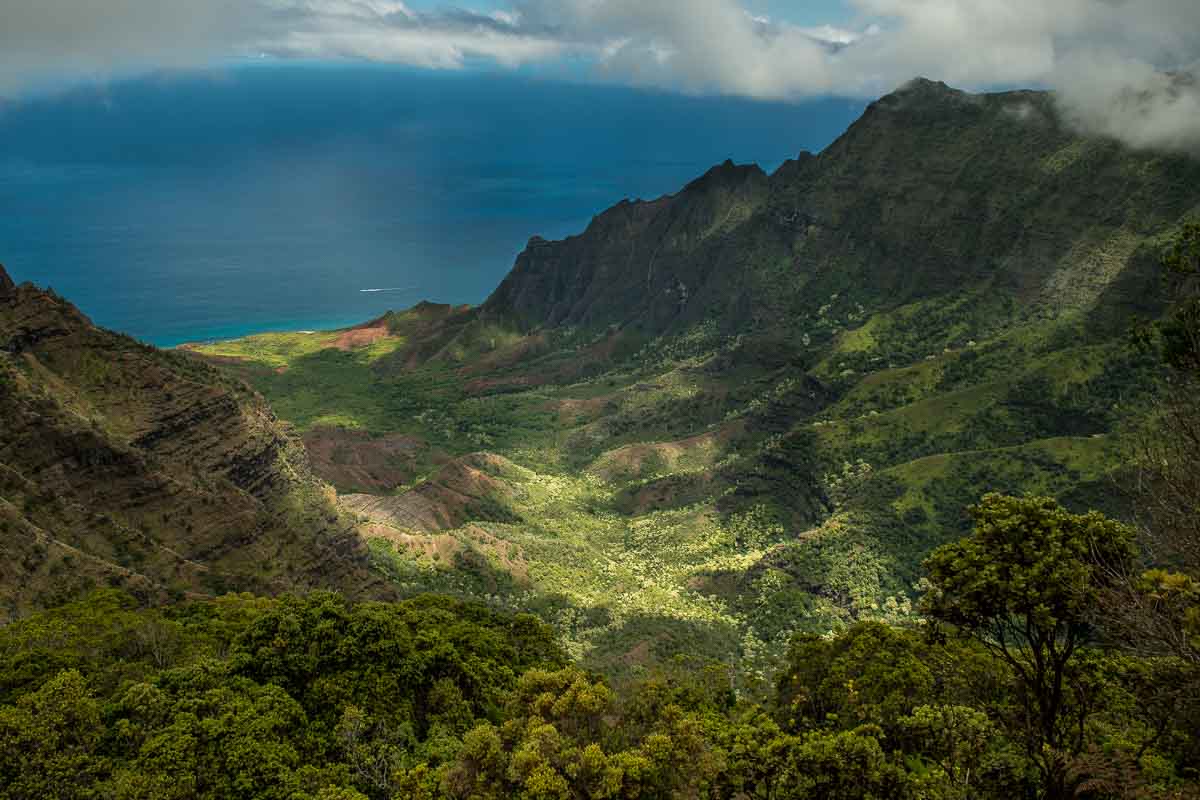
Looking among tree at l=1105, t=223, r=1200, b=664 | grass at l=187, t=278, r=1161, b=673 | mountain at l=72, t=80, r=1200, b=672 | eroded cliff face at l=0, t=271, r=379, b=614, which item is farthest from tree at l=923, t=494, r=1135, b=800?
mountain at l=72, t=80, r=1200, b=672

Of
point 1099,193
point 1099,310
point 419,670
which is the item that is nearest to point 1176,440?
point 419,670

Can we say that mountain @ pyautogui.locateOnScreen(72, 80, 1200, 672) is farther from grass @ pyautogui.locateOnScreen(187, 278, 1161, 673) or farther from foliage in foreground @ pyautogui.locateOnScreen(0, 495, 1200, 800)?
foliage in foreground @ pyautogui.locateOnScreen(0, 495, 1200, 800)

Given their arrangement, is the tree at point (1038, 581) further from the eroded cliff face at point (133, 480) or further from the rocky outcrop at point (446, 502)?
the rocky outcrop at point (446, 502)

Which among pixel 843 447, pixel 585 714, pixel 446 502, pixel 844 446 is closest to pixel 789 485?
pixel 843 447

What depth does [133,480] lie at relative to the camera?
230 feet

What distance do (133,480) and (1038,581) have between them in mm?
72036

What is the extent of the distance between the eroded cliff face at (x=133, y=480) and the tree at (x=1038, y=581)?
187 feet

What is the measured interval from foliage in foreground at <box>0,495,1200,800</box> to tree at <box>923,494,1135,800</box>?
0.07 metres

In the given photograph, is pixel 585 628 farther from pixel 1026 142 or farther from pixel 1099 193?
pixel 1026 142

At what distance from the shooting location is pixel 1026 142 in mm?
183500

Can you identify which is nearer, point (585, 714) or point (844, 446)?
point (585, 714)

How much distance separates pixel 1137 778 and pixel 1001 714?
5146mm

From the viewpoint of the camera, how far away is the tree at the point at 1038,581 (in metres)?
21.4

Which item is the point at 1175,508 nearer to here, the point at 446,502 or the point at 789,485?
the point at 789,485
